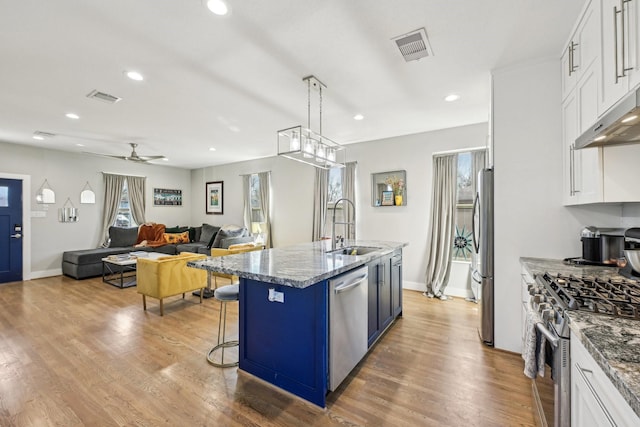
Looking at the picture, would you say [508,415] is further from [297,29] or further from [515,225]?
[297,29]

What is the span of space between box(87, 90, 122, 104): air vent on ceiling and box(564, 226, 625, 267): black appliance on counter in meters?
4.74

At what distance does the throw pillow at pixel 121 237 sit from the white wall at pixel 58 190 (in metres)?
0.40

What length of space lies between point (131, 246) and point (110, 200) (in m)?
1.22

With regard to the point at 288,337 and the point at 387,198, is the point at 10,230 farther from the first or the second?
the point at 387,198

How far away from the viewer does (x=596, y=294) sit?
53.7 inches

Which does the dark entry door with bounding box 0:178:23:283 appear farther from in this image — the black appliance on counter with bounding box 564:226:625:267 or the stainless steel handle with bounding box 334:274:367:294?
the black appliance on counter with bounding box 564:226:625:267

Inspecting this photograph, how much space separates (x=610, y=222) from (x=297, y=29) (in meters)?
2.88

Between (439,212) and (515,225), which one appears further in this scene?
(439,212)

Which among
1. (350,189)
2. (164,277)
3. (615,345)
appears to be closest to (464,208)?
(350,189)

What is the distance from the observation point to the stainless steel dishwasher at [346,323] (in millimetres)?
1931

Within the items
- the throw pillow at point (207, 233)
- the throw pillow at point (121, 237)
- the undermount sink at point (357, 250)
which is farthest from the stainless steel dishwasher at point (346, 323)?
the throw pillow at point (121, 237)

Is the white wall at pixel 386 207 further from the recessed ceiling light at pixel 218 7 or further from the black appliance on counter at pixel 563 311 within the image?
the recessed ceiling light at pixel 218 7

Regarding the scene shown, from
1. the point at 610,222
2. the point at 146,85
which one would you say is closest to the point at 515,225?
the point at 610,222

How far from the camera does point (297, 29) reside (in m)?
2.04
